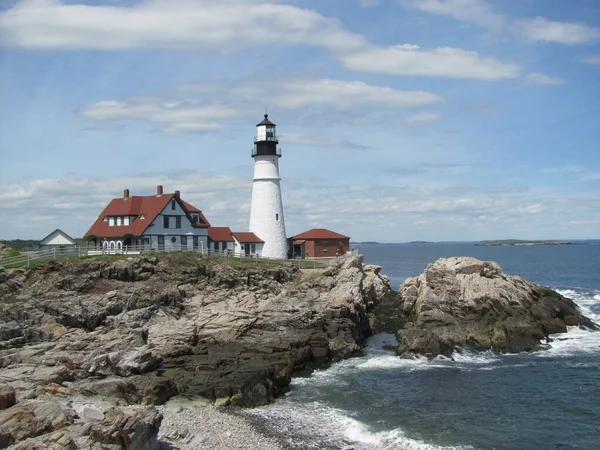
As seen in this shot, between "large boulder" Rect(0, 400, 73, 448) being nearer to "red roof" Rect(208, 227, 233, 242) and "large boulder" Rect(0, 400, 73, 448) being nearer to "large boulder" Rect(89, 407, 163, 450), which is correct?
"large boulder" Rect(89, 407, 163, 450)

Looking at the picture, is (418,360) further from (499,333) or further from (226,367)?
(226,367)

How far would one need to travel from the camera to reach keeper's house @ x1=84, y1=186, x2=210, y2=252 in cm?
4312

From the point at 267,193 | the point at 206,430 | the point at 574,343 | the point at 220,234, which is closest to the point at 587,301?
the point at 574,343

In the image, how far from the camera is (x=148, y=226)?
4269 centimetres

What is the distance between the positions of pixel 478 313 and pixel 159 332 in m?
17.5

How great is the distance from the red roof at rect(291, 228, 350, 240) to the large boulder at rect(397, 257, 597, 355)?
1503 cm

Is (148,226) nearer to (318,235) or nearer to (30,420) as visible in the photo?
(318,235)

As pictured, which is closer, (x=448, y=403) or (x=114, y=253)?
(x=448, y=403)

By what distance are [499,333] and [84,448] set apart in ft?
77.0

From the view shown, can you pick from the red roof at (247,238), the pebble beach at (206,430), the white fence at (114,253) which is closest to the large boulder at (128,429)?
the pebble beach at (206,430)

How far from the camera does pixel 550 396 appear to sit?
23.6 metres

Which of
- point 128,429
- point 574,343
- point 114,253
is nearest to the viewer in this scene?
point 128,429

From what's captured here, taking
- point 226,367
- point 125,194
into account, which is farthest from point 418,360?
point 125,194

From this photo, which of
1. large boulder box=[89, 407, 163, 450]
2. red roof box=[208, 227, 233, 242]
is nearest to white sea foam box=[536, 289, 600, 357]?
large boulder box=[89, 407, 163, 450]
